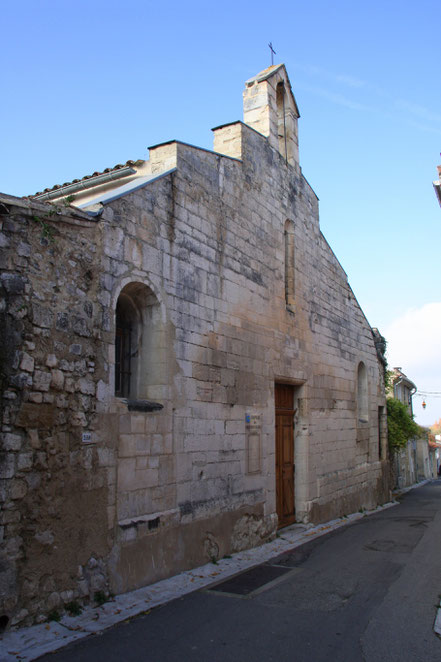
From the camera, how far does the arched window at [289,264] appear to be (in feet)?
34.0

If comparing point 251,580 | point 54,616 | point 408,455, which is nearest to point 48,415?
point 54,616

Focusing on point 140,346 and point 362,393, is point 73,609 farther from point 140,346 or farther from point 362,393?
point 362,393

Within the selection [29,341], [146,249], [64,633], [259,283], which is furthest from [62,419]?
[259,283]

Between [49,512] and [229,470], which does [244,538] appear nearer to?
[229,470]

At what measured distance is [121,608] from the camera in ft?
17.0

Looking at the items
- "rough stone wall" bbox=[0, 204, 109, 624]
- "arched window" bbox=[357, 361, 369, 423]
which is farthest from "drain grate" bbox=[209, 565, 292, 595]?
"arched window" bbox=[357, 361, 369, 423]

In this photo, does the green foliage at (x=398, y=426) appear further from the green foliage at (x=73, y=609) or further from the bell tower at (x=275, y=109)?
the green foliage at (x=73, y=609)

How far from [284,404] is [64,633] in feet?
20.3

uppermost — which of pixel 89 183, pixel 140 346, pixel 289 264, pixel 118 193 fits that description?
pixel 89 183

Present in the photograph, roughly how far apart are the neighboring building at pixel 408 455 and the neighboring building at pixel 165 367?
1314cm

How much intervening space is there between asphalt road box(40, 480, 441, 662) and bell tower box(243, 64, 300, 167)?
709 centimetres

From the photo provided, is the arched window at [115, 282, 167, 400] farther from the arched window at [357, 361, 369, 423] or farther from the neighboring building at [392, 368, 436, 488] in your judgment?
the neighboring building at [392, 368, 436, 488]

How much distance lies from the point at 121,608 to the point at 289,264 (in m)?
6.94

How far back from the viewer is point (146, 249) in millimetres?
6391
